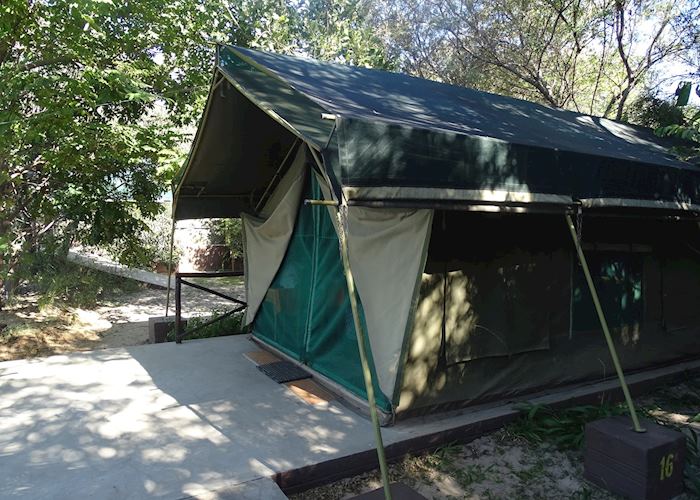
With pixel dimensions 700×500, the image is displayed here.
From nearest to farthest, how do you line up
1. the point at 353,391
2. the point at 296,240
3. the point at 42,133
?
1. the point at 353,391
2. the point at 296,240
3. the point at 42,133

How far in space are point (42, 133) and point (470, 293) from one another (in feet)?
16.3

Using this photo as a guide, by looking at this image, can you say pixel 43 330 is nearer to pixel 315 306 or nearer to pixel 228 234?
pixel 315 306

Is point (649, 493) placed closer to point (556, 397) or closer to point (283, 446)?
point (556, 397)

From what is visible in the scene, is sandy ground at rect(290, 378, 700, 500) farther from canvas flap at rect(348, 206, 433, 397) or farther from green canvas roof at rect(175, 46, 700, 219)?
green canvas roof at rect(175, 46, 700, 219)

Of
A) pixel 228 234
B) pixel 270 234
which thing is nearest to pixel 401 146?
pixel 270 234

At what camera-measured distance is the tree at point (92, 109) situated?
18.5 ft

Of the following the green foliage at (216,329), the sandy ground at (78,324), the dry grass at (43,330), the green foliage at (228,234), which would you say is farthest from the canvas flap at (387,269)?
the green foliage at (228,234)

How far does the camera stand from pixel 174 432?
3531 millimetres

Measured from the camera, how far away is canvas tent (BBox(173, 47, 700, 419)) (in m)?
2.86

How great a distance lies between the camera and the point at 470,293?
153 inches

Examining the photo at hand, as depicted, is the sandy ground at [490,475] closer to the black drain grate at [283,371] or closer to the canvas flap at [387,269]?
the canvas flap at [387,269]

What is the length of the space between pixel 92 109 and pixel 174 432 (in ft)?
15.9

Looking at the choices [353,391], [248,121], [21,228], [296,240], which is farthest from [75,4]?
[353,391]

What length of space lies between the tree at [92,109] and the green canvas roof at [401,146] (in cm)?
146
